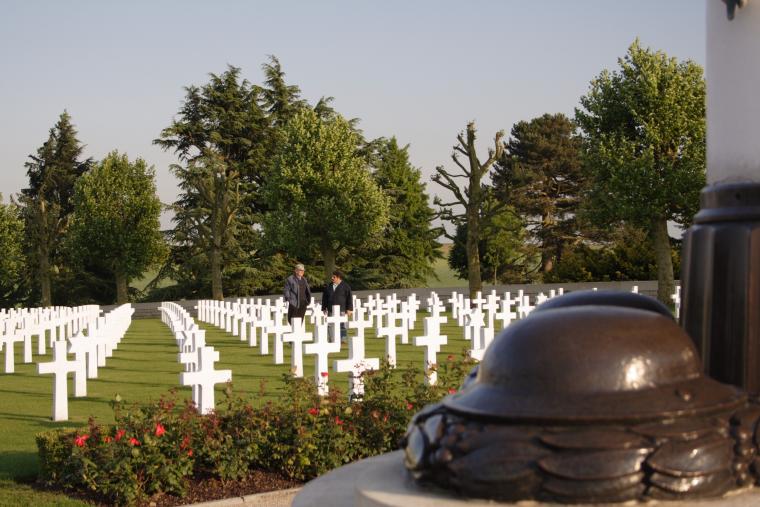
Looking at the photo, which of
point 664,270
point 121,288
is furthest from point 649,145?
point 121,288

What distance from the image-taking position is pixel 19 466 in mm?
7742

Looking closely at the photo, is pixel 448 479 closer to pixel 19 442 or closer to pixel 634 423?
pixel 634 423

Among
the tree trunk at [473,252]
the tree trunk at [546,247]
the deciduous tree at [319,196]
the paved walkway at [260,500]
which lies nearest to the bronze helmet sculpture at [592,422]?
the paved walkway at [260,500]

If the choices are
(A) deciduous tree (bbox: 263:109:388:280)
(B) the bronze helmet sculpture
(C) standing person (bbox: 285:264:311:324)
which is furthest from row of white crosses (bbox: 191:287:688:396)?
(A) deciduous tree (bbox: 263:109:388:280)

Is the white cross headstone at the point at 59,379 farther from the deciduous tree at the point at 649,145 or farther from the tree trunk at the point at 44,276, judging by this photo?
the tree trunk at the point at 44,276

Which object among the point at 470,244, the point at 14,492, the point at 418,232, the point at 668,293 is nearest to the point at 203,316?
the point at 470,244

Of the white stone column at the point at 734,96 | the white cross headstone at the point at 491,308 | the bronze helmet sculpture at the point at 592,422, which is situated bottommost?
the white cross headstone at the point at 491,308

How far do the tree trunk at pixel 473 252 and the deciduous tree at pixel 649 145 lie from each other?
479 cm

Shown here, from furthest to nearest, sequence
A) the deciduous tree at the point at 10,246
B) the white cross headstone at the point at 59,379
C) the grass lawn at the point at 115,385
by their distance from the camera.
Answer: the deciduous tree at the point at 10,246
the white cross headstone at the point at 59,379
the grass lawn at the point at 115,385

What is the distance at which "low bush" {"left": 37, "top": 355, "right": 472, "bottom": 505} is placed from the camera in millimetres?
6598

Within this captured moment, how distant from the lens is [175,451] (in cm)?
672

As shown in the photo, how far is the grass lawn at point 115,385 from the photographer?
7.78m

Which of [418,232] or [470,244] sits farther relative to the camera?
[418,232]

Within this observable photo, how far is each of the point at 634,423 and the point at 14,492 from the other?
213 inches
